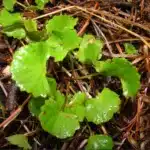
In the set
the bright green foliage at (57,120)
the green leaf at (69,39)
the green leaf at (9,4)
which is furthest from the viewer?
the green leaf at (9,4)

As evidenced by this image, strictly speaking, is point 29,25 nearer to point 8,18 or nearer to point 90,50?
point 8,18

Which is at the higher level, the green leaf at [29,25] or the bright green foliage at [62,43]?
the green leaf at [29,25]

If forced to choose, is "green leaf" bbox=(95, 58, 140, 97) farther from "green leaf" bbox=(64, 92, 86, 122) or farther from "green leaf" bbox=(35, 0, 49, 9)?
"green leaf" bbox=(35, 0, 49, 9)

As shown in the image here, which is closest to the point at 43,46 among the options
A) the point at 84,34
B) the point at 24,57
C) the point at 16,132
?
the point at 24,57

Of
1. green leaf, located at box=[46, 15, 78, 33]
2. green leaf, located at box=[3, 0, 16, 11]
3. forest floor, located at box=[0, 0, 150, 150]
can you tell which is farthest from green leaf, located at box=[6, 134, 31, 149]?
green leaf, located at box=[3, 0, 16, 11]

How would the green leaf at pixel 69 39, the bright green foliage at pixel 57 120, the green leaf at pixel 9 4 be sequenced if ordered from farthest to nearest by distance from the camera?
the green leaf at pixel 9 4, the green leaf at pixel 69 39, the bright green foliage at pixel 57 120

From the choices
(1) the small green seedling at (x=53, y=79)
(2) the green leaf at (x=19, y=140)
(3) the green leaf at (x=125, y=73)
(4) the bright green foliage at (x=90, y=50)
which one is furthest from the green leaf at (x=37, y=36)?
(2) the green leaf at (x=19, y=140)

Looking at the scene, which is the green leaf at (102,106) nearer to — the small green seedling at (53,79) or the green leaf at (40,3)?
the small green seedling at (53,79)

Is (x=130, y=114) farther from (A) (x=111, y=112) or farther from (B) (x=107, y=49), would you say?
(B) (x=107, y=49)
